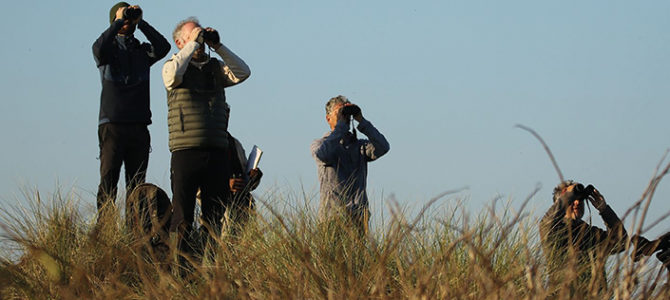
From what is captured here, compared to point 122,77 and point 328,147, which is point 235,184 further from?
point 122,77

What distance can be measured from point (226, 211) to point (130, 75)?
1.25 meters

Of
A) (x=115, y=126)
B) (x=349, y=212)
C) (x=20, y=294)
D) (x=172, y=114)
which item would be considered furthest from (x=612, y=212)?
(x=20, y=294)

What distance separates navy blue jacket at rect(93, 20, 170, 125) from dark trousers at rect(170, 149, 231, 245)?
0.57 metres

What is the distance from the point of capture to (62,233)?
575 cm

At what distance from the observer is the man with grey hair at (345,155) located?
6324 mm

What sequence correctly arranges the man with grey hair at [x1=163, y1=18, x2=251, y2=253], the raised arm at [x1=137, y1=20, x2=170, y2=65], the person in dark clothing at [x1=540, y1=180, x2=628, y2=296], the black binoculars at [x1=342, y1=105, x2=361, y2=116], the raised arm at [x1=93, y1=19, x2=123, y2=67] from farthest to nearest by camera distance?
1. the black binoculars at [x1=342, y1=105, x2=361, y2=116]
2. the raised arm at [x1=137, y1=20, x2=170, y2=65]
3. the raised arm at [x1=93, y1=19, x2=123, y2=67]
4. the man with grey hair at [x1=163, y1=18, x2=251, y2=253]
5. the person in dark clothing at [x1=540, y1=180, x2=628, y2=296]

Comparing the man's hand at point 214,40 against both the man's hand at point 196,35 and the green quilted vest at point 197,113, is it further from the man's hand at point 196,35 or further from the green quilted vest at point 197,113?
the green quilted vest at point 197,113

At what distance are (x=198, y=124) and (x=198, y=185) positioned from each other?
16.4 inches

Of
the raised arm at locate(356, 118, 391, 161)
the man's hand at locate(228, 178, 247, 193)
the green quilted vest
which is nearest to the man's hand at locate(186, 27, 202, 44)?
the green quilted vest

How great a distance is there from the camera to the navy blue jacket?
6277 mm

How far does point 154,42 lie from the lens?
6.59 meters

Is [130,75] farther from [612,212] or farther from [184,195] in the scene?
[612,212]

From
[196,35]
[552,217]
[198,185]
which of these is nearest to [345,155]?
[198,185]

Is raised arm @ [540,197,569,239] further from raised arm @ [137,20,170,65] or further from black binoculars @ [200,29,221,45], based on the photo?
raised arm @ [137,20,170,65]
